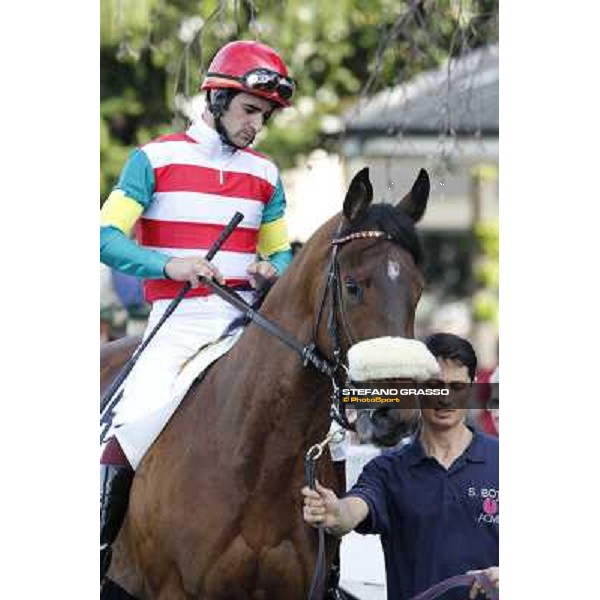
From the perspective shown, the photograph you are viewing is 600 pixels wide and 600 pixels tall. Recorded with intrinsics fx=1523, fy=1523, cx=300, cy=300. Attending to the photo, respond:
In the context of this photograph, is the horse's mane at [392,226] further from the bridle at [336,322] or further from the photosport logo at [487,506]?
the photosport logo at [487,506]

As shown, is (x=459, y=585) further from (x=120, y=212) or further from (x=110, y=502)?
(x=120, y=212)

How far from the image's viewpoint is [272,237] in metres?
5.28

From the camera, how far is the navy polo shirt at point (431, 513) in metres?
4.45

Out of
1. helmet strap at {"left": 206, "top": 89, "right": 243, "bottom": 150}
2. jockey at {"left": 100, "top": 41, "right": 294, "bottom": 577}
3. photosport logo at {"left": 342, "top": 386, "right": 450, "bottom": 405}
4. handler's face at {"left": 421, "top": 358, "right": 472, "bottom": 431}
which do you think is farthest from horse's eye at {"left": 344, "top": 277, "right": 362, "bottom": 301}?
helmet strap at {"left": 206, "top": 89, "right": 243, "bottom": 150}

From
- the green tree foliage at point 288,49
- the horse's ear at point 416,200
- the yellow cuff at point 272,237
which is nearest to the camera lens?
the horse's ear at point 416,200

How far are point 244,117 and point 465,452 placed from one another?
4.27ft

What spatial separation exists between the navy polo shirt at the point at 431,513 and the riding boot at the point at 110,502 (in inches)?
31.1

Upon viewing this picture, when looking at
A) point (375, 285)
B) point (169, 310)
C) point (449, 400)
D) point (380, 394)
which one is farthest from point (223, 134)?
point (380, 394)

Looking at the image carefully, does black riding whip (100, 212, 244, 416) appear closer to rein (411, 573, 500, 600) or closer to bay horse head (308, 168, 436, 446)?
bay horse head (308, 168, 436, 446)

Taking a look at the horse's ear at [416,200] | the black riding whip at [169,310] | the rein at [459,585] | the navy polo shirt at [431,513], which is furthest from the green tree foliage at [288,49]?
the rein at [459,585]
